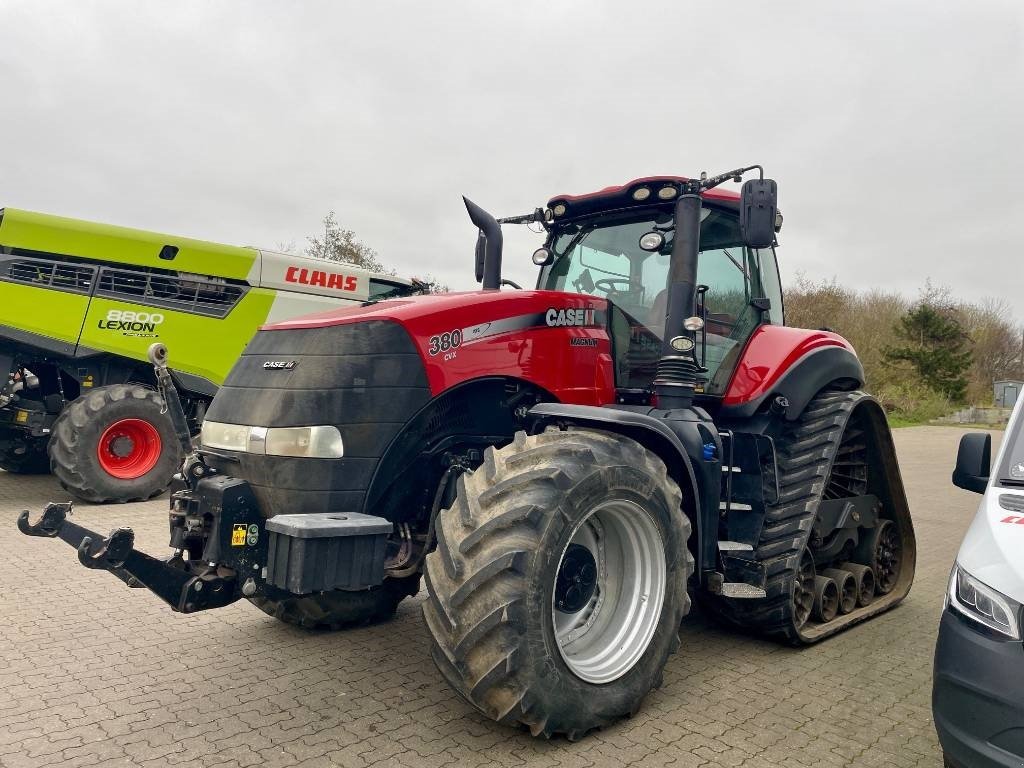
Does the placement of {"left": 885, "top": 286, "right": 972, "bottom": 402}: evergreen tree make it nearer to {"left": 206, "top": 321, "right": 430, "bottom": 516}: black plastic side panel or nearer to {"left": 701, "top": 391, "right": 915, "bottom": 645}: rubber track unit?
{"left": 701, "top": 391, "right": 915, "bottom": 645}: rubber track unit

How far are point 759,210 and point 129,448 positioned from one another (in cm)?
690

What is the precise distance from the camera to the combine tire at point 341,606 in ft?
12.9

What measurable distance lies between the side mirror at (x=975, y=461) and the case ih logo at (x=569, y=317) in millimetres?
1772

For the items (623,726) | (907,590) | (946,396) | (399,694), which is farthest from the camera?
(946,396)

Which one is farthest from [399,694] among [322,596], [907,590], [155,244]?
[155,244]

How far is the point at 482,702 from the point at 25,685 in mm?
2217

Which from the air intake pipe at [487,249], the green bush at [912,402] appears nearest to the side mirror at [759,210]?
the air intake pipe at [487,249]

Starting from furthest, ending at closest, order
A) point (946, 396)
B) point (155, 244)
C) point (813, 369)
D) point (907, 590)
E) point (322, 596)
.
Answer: point (946, 396), point (155, 244), point (907, 590), point (813, 369), point (322, 596)

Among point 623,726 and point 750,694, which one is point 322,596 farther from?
point 750,694

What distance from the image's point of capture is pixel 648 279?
426 cm

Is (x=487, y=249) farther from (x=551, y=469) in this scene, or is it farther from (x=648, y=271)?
(x=551, y=469)

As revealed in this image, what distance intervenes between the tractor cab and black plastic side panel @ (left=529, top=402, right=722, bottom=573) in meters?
0.49

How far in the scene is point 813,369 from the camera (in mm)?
4594

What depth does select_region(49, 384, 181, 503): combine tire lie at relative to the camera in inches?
287
